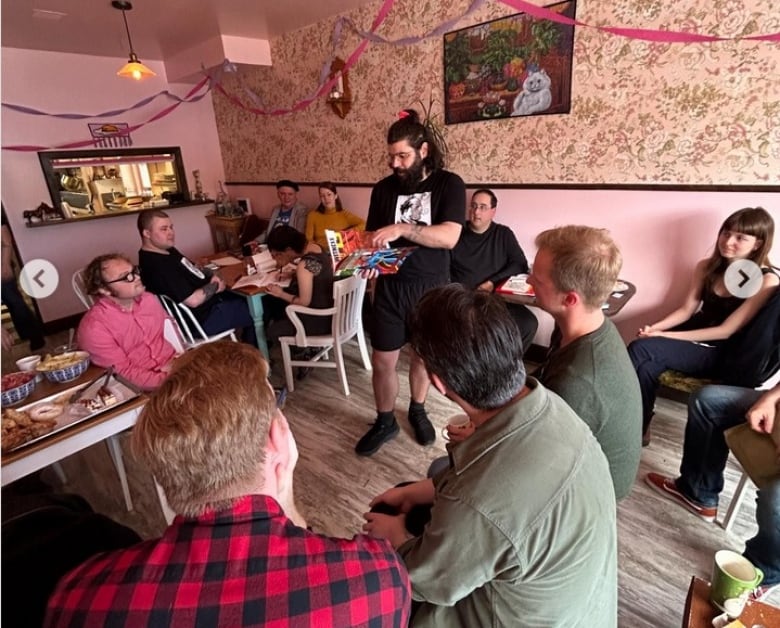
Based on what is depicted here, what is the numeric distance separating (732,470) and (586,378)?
65.2 inches

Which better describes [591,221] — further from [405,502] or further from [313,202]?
[313,202]

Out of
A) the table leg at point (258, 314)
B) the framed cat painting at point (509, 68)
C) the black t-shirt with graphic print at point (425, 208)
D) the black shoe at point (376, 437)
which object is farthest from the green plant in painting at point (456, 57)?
the black shoe at point (376, 437)

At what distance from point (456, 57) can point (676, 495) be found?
283 centimetres

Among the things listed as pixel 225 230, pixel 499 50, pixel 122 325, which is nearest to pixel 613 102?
pixel 499 50

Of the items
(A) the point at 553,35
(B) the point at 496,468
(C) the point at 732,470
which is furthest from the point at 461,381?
(A) the point at 553,35

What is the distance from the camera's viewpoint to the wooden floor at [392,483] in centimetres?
165

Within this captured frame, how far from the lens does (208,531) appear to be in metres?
0.66

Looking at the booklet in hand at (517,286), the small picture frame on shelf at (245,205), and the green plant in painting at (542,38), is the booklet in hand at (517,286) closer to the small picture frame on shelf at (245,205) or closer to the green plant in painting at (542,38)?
the green plant in painting at (542,38)

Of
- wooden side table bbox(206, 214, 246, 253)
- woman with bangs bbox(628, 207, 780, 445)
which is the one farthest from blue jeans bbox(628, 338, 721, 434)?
wooden side table bbox(206, 214, 246, 253)

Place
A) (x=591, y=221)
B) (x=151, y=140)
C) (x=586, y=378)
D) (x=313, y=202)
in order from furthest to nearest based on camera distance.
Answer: (x=151, y=140) → (x=313, y=202) → (x=591, y=221) → (x=586, y=378)

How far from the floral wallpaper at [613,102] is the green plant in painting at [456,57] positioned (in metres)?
0.08

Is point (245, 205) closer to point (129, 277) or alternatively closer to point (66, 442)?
point (129, 277)

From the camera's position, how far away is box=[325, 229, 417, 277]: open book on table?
1968mm

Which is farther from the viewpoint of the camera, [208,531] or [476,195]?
[476,195]
